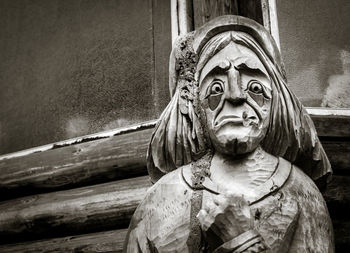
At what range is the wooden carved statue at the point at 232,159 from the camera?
103 inches

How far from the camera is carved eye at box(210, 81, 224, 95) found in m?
2.99

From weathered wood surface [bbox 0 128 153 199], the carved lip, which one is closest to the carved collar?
the carved lip

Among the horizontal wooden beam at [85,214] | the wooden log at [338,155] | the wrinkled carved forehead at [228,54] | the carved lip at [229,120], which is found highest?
the wrinkled carved forehead at [228,54]

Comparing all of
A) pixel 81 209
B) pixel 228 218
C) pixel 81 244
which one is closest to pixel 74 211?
pixel 81 209

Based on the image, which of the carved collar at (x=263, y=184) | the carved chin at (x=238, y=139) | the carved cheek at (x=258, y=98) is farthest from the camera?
the carved cheek at (x=258, y=98)

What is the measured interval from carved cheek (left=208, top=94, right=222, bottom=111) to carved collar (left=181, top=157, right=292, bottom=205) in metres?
0.30

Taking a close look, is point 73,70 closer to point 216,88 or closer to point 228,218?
point 216,88

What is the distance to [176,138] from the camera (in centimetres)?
306

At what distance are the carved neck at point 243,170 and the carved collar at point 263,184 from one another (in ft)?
0.09

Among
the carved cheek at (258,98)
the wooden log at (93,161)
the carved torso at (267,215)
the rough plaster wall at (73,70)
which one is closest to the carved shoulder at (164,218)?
the carved torso at (267,215)

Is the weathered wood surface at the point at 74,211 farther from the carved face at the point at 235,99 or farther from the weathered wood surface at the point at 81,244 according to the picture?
the carved face at the point at 235,99

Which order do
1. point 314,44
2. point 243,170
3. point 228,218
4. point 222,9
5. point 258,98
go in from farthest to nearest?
point 314,44 → point 222,9 → point 258,98 → point 243,170 → point 228,218

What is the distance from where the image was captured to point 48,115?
18.4 ft

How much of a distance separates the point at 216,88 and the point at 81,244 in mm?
1897
